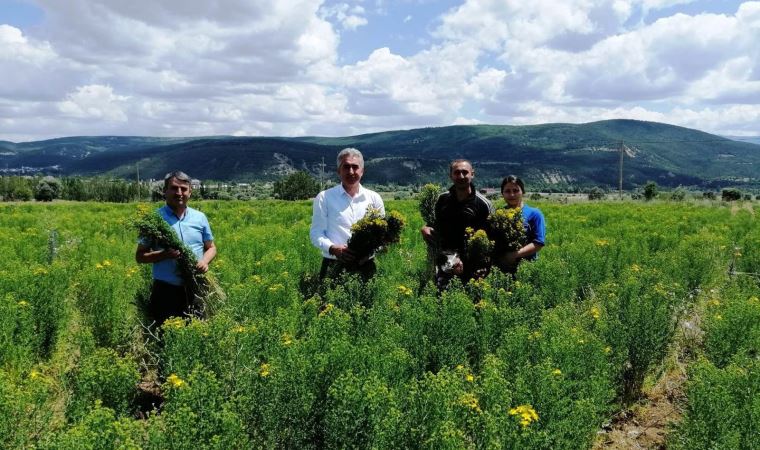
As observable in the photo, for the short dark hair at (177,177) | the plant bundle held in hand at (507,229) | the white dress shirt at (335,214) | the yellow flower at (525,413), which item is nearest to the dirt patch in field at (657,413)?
the yellow flower at (525,413)

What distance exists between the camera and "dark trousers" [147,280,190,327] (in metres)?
4.98

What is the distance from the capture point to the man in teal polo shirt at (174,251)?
4715 millimetres

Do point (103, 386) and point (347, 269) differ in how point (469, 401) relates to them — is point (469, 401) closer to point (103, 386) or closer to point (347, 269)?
point (103, 386)

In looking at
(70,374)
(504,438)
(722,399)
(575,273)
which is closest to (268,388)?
(504,438)

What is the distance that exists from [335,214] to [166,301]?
6.35ft

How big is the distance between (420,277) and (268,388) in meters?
4.86

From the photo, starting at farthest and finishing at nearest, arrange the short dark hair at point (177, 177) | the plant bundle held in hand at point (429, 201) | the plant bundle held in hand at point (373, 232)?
1. the plant bundle held in hand at point (429, 201)
2. the plant bundle held in hand at point (373, 232)
3. the short dark hair at point (177, 177)

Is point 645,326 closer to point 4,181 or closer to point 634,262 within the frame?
point 634,262

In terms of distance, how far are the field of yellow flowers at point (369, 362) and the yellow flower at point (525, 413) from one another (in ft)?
0.05

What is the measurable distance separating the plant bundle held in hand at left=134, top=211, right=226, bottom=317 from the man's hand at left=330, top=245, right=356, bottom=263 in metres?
1.26

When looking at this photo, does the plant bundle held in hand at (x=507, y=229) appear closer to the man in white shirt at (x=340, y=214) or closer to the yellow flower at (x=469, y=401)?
the man in white shirt at (x=340, y=214)

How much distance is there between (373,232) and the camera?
5293mm

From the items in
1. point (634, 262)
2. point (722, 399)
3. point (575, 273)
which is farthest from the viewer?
Result: point (634, 262)

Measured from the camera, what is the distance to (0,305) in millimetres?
4574
